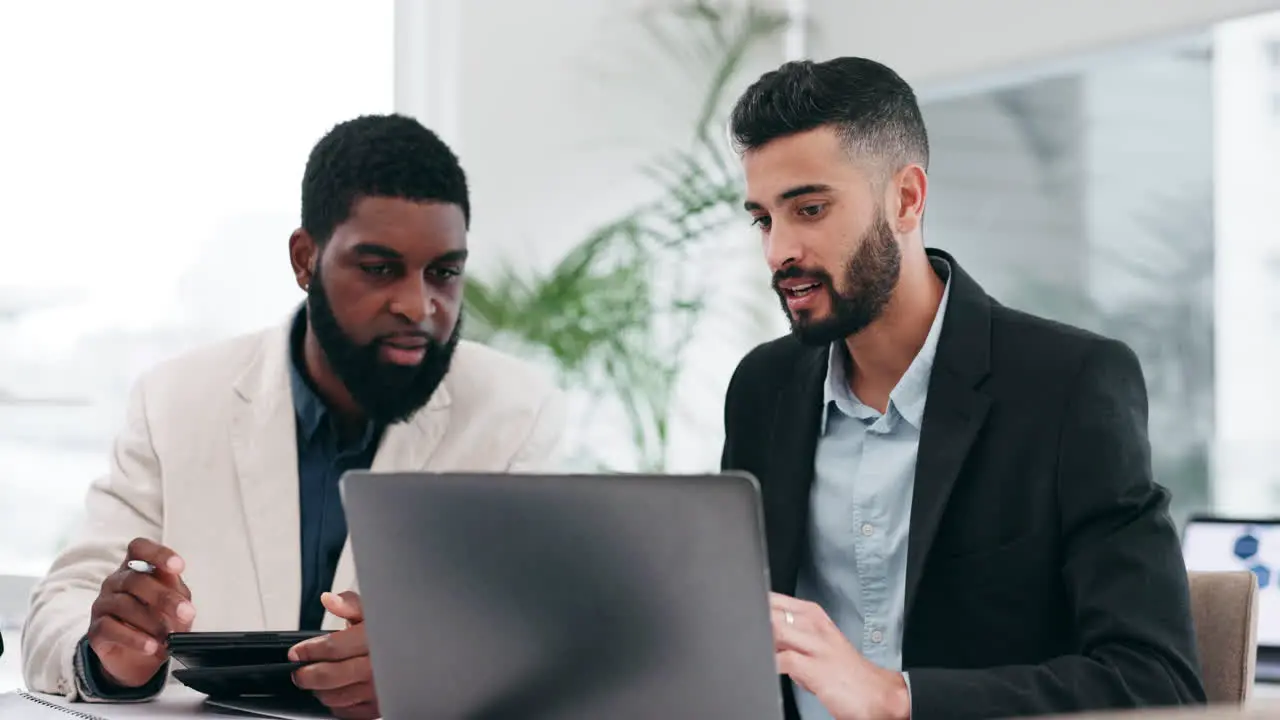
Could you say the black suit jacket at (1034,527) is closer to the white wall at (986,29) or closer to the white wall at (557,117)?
the white wall at (986,29)

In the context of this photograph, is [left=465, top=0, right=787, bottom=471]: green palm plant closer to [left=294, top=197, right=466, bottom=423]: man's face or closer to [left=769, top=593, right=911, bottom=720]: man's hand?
[left=294, top=197, right=466, bottom=423]: man's face

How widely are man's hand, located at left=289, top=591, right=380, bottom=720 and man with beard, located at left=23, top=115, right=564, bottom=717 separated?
58 centimetres

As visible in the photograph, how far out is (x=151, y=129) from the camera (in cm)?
408

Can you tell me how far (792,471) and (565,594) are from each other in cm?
83

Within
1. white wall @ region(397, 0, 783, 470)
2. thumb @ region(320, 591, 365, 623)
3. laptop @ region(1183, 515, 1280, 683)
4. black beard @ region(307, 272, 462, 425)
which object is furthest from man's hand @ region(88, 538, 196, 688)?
white wall @ region(397, 0, 783, 470)

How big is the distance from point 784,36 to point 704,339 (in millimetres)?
1098

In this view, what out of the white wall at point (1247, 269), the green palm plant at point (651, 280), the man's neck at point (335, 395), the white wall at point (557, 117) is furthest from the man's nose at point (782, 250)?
the white wall at point (1247, 269)

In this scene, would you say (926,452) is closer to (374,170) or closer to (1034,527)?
(1034,527)

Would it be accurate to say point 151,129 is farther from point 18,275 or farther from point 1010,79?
point 1010,79

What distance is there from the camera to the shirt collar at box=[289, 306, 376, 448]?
231cm

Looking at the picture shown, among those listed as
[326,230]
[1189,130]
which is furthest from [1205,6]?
[326,230]

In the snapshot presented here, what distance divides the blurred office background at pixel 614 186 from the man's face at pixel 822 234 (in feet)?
7.33

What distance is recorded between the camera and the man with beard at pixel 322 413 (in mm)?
2209

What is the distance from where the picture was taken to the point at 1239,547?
3.21 metres
